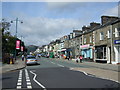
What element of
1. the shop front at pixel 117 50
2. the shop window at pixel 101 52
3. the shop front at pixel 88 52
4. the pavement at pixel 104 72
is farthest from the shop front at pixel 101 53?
the pavement at pixel 104 72

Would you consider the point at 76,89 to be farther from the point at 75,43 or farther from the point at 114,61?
the point at 75,43

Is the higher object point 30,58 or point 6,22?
point 6,22

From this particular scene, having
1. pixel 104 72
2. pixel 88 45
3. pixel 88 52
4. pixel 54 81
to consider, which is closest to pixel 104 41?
pixel 88 45

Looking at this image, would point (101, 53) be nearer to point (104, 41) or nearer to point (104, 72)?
point (104, 41)

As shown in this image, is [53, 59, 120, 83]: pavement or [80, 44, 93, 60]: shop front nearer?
[53, 59, 120, 83]: pavement

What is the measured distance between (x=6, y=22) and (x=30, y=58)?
39.7 ft

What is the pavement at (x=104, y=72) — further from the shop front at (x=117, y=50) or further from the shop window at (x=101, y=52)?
the shop window at (x=101, y=52)

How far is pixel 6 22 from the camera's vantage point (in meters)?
35.6

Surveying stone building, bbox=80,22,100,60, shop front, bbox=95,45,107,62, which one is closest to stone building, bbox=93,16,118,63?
shop front, bbox=95,45,107,62

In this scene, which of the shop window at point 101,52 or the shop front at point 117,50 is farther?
the shop window at point 101,52

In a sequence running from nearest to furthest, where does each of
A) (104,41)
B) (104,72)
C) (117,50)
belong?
(104,72), (117,50), (104,41)

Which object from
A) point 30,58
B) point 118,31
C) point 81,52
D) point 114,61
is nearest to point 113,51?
point 114,61

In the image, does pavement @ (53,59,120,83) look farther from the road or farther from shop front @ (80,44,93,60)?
shop front @ (80,44,93,60)

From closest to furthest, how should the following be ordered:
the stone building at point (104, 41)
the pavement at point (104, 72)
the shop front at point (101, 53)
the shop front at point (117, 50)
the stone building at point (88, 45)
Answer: the pavement at point (104, 72)
the shop front at point (117, 50)
the stone building at point (104, 41)
the shop front at point (101, 53)
the stone building at point (88, 45)
